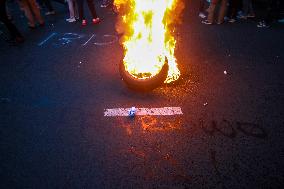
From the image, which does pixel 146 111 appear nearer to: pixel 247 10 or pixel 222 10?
pixel 222 10

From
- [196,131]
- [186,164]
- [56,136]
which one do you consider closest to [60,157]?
[56,136]

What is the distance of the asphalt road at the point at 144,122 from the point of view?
12.6ft

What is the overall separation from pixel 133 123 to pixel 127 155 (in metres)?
0.83

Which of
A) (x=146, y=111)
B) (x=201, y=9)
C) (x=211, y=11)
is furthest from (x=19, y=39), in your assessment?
(x=201, y=9)

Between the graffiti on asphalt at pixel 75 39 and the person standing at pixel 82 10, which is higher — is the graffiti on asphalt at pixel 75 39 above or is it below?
below

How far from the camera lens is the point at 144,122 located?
15.9ft

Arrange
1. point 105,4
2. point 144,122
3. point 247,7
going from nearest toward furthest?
point 144,122
point 247,7
point 105,4

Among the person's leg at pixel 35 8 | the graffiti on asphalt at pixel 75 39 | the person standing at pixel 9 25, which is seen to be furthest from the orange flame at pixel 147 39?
the person's leg at pixel 35 8

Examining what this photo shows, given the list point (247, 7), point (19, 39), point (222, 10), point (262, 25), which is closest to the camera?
point (19, 39)

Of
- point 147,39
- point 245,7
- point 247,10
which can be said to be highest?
point 147,39

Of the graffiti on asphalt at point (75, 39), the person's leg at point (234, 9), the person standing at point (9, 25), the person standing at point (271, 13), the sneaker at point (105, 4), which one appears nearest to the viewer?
the person standing at point (9, 25)

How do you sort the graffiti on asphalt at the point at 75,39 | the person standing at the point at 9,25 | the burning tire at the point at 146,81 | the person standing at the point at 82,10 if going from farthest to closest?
the person standing at the point at 82,10 < the graffiti on asphalt at the point at 75,39 < the person standing at the point at 9,25 < the burning tire at the point at 146,81

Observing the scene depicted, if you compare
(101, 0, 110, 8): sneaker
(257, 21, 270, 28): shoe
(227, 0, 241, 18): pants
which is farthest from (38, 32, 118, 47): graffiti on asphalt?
(257, 21, 270, 28): shoe

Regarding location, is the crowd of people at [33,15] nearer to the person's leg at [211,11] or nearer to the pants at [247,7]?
the person's leg at [211,11]
